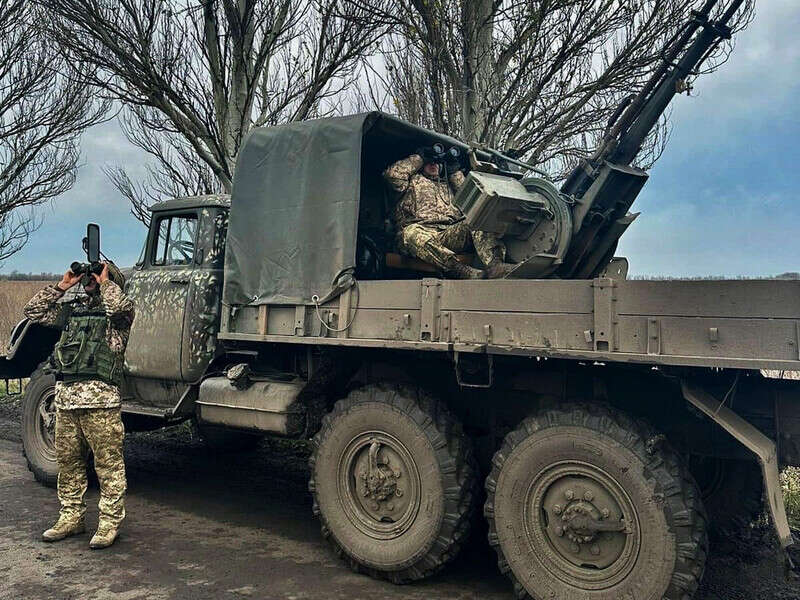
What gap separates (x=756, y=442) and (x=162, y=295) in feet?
14.3

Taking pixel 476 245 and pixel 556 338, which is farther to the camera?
pixel 476 245

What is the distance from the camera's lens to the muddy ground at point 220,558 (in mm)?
4043

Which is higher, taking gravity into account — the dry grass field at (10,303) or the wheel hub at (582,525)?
the dry grass field at (10,303)

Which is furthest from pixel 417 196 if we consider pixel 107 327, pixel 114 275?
pixel 107 327

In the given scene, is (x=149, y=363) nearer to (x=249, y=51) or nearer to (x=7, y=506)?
(x=7, y=506)

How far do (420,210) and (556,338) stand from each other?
179cm

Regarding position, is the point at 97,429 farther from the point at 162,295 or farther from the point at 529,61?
the point at 529,61

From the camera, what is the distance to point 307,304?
4.68 m

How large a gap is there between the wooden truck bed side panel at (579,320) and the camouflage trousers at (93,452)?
1.42 meters

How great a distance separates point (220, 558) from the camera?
4.53 m

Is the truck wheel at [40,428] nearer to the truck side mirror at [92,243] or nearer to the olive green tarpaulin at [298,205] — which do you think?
the truck side mirror at [92,243]

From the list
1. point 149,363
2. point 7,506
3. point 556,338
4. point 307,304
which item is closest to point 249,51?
point 149,363

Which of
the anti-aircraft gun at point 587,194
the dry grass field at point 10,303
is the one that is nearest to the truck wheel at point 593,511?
the anti-aircraft gun at point 587,194

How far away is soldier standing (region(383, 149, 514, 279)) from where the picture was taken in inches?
185
